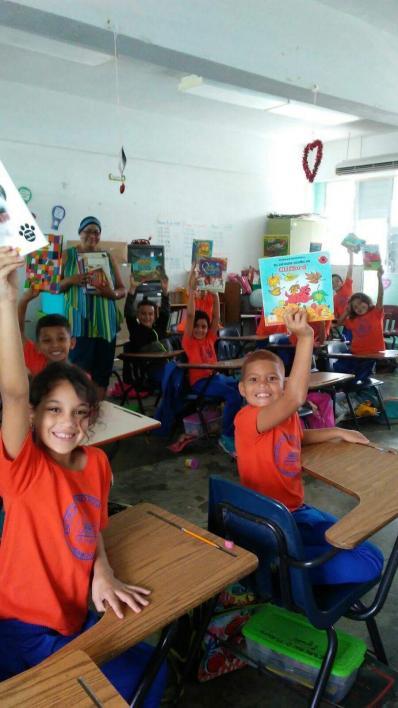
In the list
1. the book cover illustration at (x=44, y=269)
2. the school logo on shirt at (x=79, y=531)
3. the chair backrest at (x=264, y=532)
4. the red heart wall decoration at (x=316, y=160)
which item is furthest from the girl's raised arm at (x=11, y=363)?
the red heart wall decoration at (x=316, y=160)

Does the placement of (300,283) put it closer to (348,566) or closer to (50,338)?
(348,566)

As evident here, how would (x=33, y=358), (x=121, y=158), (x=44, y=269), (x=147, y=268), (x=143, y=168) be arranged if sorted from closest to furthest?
1. (x=33, y=358)
2. (x=44, y=269)
3. (x=121, y=158)
4. (x=147, y=268)
5. (x=143, y=168)

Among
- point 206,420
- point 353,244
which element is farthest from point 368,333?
point 206,420

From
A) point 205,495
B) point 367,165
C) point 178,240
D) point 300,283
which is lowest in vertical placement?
point 205,495

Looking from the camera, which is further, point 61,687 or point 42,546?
point 42,546

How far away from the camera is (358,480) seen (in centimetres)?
169

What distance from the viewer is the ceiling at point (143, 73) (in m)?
2.82

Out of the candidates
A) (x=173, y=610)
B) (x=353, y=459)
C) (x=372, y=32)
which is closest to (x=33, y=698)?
(x=173, y=610)

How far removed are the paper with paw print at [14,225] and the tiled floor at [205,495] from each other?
59.4 inches

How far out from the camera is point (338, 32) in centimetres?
393

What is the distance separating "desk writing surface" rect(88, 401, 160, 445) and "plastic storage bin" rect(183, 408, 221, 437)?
1.73 m

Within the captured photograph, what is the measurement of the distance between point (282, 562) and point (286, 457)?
403mm

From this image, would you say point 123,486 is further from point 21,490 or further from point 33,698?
point 33,698

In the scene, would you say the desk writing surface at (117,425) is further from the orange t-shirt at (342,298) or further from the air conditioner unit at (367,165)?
the air conditioner unit at (367,165)
